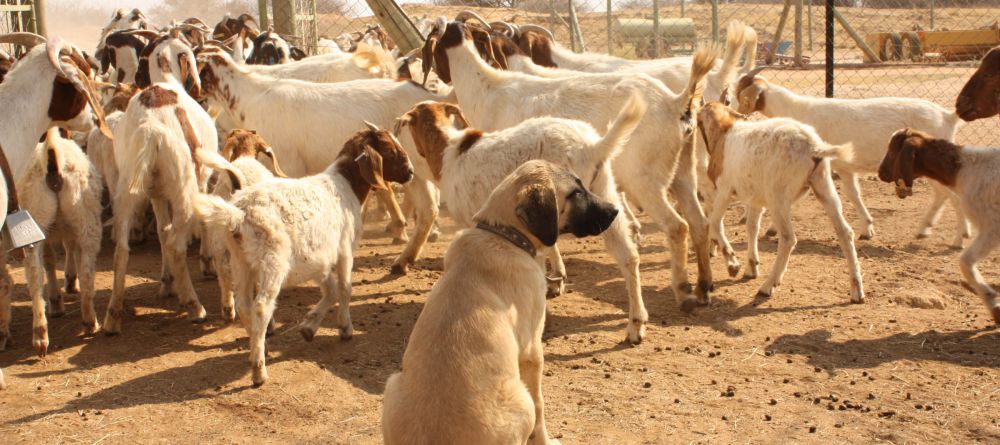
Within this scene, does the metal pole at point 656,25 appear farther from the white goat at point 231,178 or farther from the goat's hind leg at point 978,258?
the goat's hind leg at point 978,258

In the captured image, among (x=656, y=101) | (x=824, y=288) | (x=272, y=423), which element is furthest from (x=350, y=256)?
(x=824, y=288)

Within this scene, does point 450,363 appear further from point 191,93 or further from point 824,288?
point 191,93

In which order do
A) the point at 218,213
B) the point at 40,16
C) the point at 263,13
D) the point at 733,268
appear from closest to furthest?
the point at 218,213
the point at 733,268
the point at 263,13
the point at 40,16

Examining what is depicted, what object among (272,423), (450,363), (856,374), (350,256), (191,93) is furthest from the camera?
(191,93)

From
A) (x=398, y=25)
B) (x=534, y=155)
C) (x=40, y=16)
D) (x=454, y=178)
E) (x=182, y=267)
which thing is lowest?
(x=182, y=267)

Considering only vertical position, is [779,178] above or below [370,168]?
below

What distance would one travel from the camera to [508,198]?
12.9 ft

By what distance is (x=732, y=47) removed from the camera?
645 cm

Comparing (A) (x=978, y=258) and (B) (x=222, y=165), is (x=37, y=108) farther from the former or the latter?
(A) (x=978, y=258)

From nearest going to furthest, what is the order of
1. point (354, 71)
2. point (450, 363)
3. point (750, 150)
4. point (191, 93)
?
point (450, 363), point (750, 150), point (191, 93), point (354, 71)

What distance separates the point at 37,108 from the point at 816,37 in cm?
2593

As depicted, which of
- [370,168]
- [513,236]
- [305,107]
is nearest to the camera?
[513,236]

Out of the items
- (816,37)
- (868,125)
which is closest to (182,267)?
(868,125)

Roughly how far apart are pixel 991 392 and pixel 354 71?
253 inches
